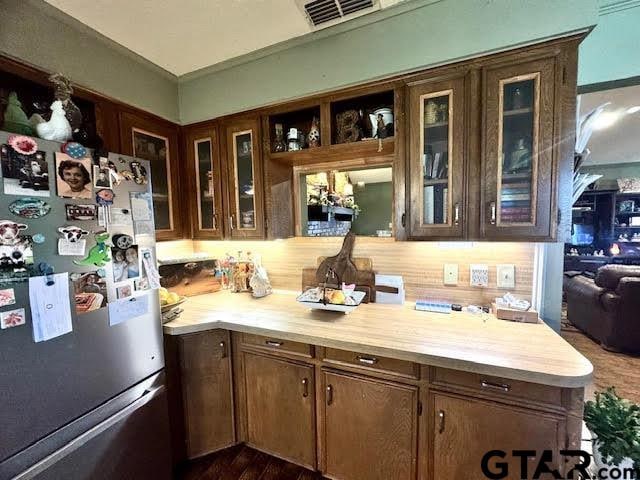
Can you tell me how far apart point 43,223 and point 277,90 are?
137cm

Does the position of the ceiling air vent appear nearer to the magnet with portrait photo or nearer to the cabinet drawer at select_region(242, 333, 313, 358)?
the magnet with portrait photo

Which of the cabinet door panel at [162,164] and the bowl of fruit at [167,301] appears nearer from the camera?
the bowl of fruit at [167,301]

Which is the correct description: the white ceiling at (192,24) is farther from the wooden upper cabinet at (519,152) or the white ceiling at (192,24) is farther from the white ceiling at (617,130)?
the white ceiling at (617,130)

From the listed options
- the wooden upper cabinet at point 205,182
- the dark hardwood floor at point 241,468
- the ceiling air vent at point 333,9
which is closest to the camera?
the ceiling air vent at point 333,9

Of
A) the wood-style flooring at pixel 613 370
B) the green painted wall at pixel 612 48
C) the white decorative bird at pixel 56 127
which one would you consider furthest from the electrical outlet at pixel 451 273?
the white decorative bird at pixel 56 127

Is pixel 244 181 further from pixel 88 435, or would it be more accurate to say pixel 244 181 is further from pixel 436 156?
pixel 88 435

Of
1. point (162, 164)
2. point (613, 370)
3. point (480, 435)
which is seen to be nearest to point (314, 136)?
point (162, 164)

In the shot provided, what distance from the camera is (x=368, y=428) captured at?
4.43 ft

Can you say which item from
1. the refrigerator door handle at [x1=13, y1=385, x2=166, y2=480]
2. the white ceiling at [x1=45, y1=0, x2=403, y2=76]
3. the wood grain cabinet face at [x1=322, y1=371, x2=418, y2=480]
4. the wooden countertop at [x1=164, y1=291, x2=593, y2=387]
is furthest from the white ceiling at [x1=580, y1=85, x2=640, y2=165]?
the refrigerator door handle at [x1=13, y1=385, x2=166, y2=480]

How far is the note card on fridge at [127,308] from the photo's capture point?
1.19 meters

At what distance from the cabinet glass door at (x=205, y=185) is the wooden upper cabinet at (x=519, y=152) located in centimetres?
175

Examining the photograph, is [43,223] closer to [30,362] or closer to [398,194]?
[30,362]

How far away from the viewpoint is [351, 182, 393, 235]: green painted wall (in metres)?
1.86

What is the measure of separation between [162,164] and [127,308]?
1.17 meters
